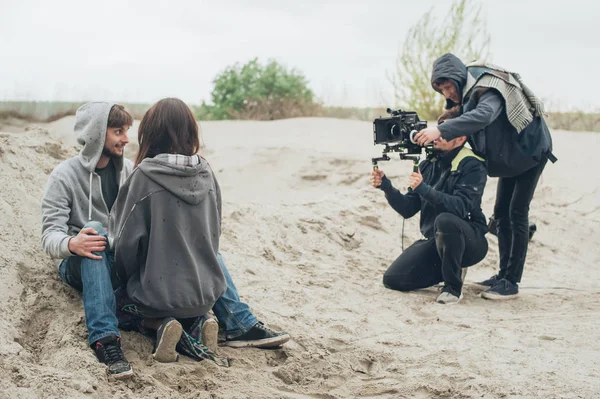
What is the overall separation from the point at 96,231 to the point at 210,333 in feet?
2.27

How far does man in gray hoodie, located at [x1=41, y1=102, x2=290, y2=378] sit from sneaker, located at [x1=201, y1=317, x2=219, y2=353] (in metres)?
0.18

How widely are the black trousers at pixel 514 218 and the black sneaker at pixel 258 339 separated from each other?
2153 millimetres

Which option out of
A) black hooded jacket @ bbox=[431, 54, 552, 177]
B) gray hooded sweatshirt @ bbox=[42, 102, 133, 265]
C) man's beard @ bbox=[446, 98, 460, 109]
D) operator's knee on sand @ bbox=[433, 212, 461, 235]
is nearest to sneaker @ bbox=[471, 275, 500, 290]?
operator's knee on sand @ bbox=[433, 212, 461, 235]

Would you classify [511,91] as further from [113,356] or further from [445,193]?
[113,356]

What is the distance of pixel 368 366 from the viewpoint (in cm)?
368

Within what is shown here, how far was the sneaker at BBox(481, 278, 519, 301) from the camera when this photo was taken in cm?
512

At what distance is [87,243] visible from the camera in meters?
3.25

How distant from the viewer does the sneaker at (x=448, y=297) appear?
4898mm

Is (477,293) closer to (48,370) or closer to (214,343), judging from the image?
(214,343)

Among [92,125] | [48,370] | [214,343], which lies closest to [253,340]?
[214,343]

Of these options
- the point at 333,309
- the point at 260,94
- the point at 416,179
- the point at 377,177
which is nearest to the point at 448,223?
the point at 416,179

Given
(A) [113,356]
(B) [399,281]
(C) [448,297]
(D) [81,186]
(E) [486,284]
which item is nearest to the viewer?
(A) [113,356]

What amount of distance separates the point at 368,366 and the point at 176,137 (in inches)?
57.2

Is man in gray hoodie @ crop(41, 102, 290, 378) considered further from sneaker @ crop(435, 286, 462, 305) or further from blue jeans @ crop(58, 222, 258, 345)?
sneaker @ crop(435, 286, 462, 305)
